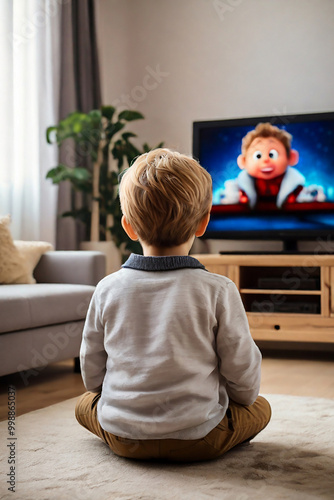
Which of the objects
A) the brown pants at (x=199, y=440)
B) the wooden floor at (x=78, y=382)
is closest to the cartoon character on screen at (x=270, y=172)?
the wooden floor at (x=78, y=382)

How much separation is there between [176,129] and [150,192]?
9.87 feet

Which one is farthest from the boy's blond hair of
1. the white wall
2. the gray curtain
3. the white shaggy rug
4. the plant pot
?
the white shaggy rug

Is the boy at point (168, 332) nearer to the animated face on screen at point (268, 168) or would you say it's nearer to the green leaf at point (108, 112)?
the animated face on screen at point (268, 168)

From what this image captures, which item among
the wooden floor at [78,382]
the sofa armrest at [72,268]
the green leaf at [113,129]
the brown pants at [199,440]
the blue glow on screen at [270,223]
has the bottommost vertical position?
the wooden floor at [78,382]

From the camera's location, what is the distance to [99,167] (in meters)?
4.00

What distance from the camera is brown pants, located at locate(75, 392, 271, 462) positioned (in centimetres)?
144

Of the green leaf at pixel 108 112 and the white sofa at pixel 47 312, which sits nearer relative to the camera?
the white sofa at pixel 47 312

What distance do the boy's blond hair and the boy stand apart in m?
2.30

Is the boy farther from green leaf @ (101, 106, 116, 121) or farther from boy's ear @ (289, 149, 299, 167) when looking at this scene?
green leaf @ (101, 106, 116, 121)

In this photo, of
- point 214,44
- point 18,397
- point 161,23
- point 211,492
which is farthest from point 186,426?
point 161,23

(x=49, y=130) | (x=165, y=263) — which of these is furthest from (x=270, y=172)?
(x=165, y=263)

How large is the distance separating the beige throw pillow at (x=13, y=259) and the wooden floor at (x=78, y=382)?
450 millimetres

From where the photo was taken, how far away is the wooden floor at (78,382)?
7.79 feet

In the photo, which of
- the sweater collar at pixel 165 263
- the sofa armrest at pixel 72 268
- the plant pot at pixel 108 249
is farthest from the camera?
the plant pot at pixel 108 249
